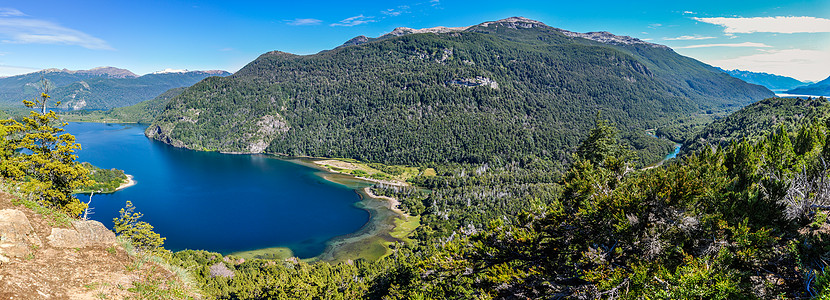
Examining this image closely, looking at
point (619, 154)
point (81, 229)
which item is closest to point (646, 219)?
point (81, 229)

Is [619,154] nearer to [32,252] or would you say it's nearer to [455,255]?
[455,255]

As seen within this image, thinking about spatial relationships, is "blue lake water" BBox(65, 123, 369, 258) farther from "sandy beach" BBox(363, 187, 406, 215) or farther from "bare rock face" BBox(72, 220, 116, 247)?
"bare rock face" BBox(72, 220, 116, 247)

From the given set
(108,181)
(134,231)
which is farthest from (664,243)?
(108,181)

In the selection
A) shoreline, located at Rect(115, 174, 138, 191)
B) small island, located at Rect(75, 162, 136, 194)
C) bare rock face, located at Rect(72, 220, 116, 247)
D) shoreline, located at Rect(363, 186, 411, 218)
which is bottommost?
shoreline, located at Rect(363, 186, 411, 218)

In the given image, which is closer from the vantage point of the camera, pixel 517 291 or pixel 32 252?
pixel 32 252

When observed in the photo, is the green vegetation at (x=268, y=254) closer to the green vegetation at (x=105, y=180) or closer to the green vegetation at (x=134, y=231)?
the green vegetation at (x=134, y=231)

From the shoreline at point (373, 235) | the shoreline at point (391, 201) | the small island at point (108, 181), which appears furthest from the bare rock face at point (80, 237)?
the small island at point (108, 181)

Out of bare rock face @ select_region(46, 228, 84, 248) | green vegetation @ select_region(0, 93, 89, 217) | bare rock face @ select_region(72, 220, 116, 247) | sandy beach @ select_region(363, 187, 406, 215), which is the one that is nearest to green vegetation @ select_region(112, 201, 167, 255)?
green vegetation @ select_region(0, 93, 89, 217)
